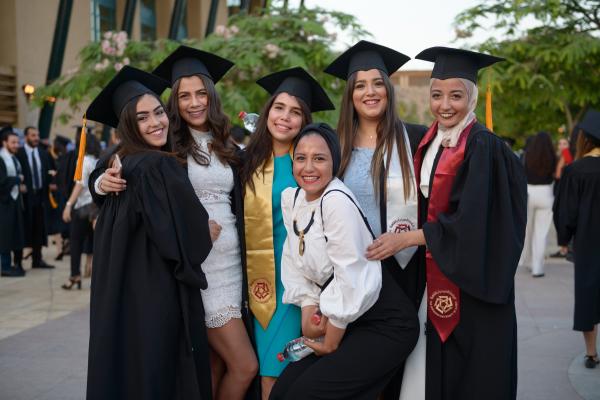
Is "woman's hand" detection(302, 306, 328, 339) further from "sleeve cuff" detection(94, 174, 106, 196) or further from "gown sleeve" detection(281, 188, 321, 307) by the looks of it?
"sleeve cuff" detection(94, 174, 106, 196)

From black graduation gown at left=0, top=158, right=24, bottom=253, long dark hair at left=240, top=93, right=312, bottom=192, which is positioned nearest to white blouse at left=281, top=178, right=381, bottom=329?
long dark hair at left=240, top=93, right=312, bottom=192

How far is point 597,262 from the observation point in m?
5.38

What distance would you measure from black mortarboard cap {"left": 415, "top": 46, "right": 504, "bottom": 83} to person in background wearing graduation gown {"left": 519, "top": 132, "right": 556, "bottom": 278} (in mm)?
6615

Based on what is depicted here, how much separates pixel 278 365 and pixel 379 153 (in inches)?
46.1

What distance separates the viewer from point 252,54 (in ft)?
28.3

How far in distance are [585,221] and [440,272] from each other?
9.45 feet

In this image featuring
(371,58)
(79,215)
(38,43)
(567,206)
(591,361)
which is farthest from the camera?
(38,43)

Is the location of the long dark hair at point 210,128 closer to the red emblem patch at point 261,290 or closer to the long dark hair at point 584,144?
the red emblem patch at point 261,290

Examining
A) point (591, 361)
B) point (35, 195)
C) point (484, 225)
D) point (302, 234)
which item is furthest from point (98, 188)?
point (35, 195)

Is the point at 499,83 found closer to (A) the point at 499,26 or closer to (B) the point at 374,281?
(A) the point at 499,26

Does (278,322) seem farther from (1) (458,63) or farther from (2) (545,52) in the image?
(2) (545,52)

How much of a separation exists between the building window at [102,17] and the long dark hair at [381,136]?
48.9ft

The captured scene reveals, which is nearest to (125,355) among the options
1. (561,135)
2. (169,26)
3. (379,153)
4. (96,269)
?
(96,269)

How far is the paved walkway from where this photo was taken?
491 cm
